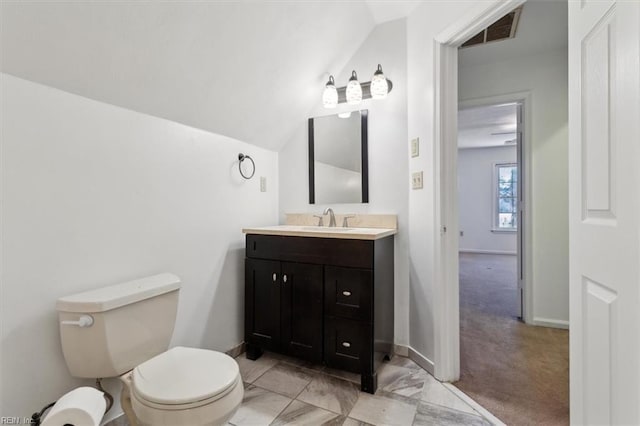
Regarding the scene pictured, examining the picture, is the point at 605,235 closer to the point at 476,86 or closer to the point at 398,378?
the point at 398,378

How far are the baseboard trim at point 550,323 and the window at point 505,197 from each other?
4.46 meters

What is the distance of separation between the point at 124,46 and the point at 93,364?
4.31 feet

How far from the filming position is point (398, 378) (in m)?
1.82

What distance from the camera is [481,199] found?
669 cm

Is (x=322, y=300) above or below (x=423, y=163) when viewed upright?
below

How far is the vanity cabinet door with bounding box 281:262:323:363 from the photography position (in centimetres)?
179

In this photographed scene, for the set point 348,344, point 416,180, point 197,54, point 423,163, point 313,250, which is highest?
point 197,54

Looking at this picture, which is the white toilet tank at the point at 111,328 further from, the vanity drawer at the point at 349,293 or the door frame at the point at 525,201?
the door frame at the point at 525,201

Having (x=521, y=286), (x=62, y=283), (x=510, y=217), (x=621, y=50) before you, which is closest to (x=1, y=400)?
(x=62, y=283)

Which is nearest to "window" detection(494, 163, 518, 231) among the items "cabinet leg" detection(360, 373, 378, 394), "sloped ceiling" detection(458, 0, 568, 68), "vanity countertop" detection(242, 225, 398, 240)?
"sloped ceiling" detection(458, 0, 568, 68)

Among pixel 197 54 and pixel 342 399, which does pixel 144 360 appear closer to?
pixel 342 399

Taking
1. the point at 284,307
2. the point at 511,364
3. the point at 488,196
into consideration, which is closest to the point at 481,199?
the point at 488,196

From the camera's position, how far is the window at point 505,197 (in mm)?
6488

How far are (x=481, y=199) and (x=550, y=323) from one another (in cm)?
464
